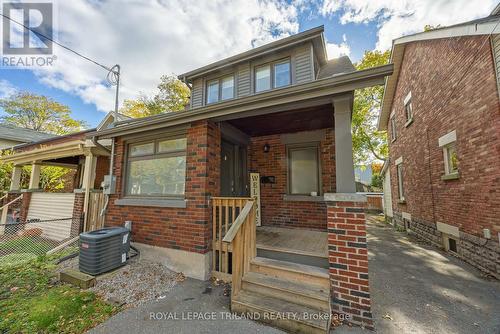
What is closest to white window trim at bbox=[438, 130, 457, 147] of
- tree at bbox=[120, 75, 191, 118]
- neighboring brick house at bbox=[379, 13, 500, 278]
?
neighboring brick house at bbox=[379, 13, 500, 278]

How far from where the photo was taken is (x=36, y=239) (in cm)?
650

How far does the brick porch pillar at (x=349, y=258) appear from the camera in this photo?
249 centimetres

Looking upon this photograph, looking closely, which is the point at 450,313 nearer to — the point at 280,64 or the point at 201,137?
the point at 201,137

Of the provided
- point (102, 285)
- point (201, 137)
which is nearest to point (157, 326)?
point (102, 285)

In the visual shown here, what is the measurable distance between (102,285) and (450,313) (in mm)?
5338

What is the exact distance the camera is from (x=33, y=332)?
2.35 metres

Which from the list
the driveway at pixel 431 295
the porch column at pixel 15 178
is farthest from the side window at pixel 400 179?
the porch column at pixel 15 178

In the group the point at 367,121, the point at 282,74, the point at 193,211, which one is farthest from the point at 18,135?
the point at 367,121

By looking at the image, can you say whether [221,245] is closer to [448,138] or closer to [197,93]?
[197,93]

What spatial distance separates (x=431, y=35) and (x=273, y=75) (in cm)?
441

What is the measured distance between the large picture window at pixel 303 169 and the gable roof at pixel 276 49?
3171 millimetres

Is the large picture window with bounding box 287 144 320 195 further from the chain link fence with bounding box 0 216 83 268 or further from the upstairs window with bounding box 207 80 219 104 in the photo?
the chain link fence with bounding box 0 216 83 268

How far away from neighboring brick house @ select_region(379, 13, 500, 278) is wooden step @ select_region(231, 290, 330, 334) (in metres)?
4.14

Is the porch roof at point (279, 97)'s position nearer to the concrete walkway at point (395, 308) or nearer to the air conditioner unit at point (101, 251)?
the air conditioner unit at point (101, 251)
